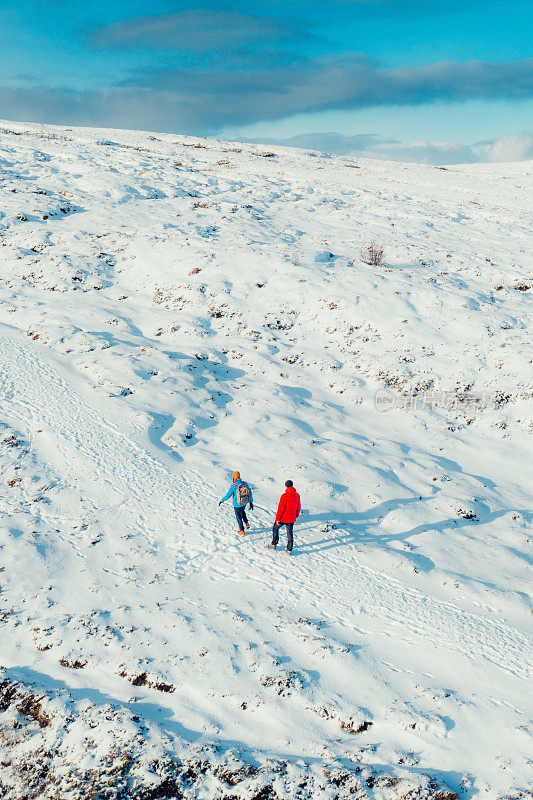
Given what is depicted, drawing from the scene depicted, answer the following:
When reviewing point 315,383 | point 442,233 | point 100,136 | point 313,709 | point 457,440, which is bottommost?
point 313,709

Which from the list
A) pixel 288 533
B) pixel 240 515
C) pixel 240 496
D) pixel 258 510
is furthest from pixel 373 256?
pixel 288 533

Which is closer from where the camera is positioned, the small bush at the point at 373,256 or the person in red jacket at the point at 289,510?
the person in red jacket at the point at 289,510

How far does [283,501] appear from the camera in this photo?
416 inches

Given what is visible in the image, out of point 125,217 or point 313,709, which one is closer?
point 313,709

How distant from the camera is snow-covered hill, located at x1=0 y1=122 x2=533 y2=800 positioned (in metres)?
6.67

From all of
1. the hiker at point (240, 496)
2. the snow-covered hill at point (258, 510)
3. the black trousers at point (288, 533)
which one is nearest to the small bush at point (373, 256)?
the snow-covered hill at point (258, 510)

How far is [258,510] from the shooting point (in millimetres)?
12312

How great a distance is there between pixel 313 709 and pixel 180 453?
A: 8385mm

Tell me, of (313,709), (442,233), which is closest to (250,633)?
(313,709)

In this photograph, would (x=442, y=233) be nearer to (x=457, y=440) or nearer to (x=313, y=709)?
(x=457, y=440)

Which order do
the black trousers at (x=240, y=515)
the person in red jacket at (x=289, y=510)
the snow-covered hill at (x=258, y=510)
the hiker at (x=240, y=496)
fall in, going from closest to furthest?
1. the snow-covered hill at (x=258, y=510)
2. the person in red jacket at (x=289, y=510)
3. the hiker at (x=240, y=496)
4. the black trousers at (x=240, y=515)

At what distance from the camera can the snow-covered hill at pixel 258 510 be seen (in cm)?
667

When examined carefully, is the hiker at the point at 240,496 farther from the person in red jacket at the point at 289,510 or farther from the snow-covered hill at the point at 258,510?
the person in red jacket at the point at 289,510

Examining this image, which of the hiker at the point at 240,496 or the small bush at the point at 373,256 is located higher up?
the small bush at the point at 373,256
